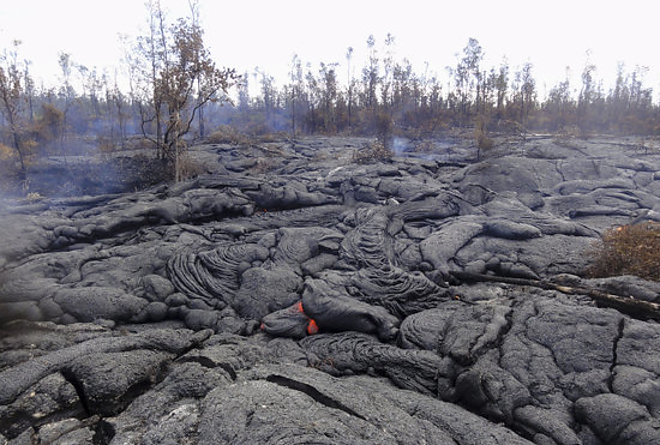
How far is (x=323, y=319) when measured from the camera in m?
5.95

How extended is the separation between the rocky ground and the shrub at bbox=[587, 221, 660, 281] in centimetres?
51

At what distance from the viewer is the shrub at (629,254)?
5.96m

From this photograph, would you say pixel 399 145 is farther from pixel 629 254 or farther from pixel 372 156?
pixel 629 254

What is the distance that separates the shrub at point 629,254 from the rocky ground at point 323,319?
51cm

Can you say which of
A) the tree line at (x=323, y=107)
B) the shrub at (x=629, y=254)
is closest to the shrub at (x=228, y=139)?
the tree line at (x=323, y=107)

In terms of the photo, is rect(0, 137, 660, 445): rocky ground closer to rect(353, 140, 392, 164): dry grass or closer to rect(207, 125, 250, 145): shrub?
rect(353, 140, 392, 164): dry grass

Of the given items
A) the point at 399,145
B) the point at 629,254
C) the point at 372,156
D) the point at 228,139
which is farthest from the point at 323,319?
the point at 228,139

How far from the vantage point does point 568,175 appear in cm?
1421

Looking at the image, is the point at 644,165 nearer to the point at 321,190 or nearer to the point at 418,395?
the point at 321,190

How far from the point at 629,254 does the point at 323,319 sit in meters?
5.61

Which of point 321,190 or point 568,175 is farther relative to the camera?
point 568,175

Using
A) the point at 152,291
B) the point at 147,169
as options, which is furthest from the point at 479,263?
the point at 147,169

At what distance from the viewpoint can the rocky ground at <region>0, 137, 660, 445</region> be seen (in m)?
3.22

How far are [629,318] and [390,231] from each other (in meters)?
5.33
